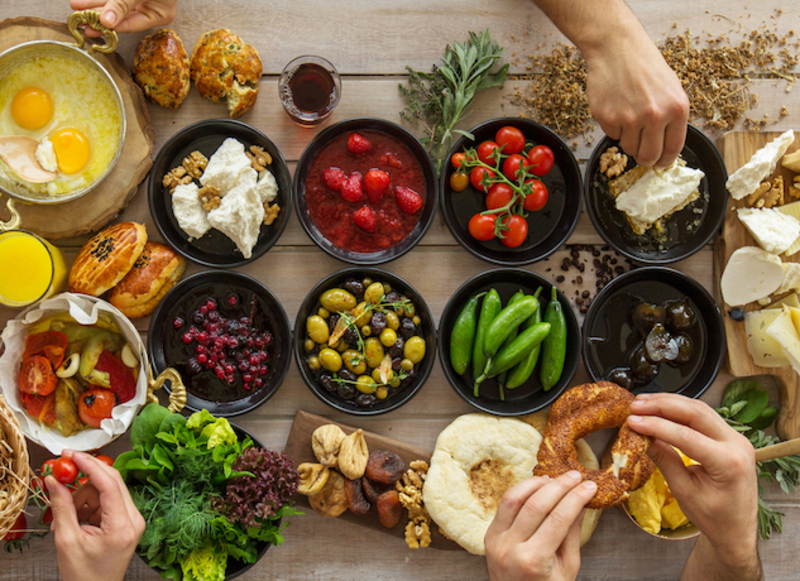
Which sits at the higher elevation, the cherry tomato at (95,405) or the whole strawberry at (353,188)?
the whole strawberry at (353,188)

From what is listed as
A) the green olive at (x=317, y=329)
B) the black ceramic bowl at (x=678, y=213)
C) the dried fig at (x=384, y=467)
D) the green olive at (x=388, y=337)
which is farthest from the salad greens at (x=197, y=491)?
the black ceramic bowl at (x=678, y=213)

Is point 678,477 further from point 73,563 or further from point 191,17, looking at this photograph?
point 191,17

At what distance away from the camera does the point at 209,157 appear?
7.24 ft

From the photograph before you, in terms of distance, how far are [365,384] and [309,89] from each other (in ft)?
3.83

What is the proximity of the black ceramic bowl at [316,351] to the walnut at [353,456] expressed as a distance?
0.10 meters

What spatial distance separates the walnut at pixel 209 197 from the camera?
211cm

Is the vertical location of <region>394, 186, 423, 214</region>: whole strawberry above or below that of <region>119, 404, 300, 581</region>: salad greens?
above

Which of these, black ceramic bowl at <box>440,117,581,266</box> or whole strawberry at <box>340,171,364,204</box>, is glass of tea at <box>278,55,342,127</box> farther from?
black ceramic bowl at <box>440,117,581,266</box>

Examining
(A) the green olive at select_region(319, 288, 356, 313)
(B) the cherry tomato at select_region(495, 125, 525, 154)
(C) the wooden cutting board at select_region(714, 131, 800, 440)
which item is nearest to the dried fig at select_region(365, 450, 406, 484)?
(A) the green olive at select_region(319, 288, 356, 313)

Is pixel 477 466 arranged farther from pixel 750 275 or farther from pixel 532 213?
pixel 750 275

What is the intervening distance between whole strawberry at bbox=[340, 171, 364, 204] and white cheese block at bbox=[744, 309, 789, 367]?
1637mm

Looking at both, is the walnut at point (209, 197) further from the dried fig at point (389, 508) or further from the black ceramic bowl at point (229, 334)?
A: the dried fig at point (389, 508)

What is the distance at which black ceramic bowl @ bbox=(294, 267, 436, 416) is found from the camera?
2141 mm

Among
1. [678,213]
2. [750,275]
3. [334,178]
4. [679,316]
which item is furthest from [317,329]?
[750,275]
